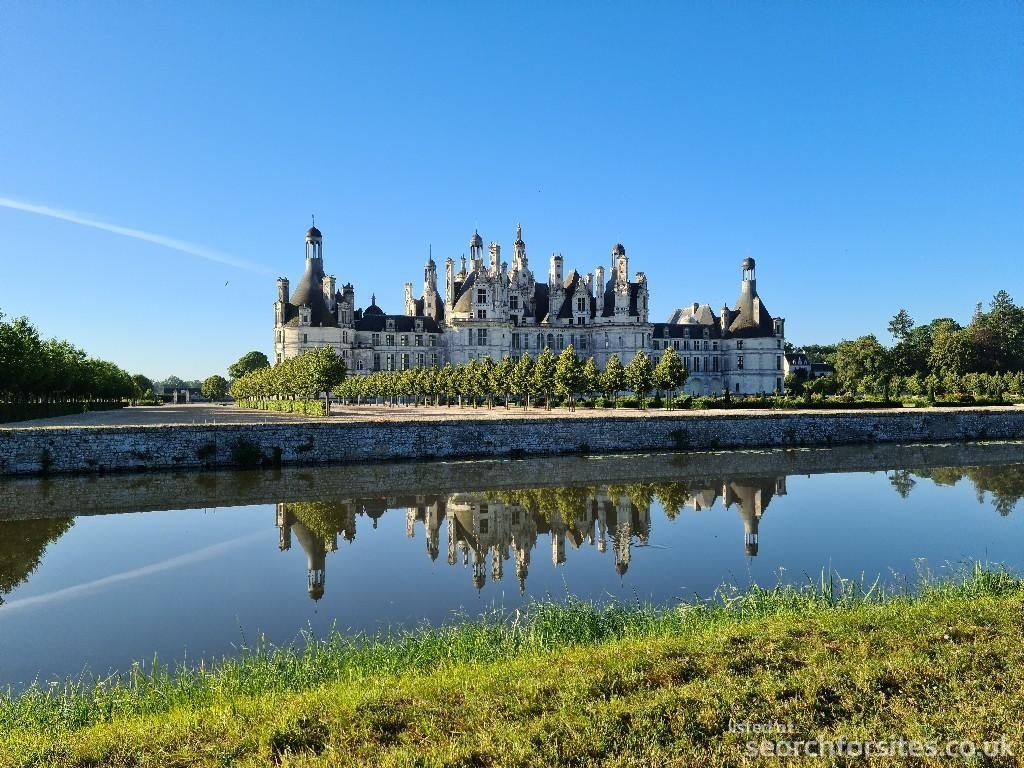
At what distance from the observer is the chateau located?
206 ft

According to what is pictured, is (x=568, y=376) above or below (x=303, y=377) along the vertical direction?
below

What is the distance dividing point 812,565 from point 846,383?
60.2m

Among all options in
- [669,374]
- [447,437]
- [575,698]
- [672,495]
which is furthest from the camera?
[669,374]

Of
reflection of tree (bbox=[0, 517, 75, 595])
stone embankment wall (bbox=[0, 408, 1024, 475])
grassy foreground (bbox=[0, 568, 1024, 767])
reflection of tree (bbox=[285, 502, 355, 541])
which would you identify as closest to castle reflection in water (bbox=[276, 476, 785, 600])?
reflection of tree (bbox=[285, 502, 355, 541])

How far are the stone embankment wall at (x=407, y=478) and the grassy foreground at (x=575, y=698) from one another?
10858 mm

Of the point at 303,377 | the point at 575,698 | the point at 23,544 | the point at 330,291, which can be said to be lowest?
the point at 23,544

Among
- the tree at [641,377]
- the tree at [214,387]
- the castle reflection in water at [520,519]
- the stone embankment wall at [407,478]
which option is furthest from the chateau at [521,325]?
the castle reflection in water at [520,519]

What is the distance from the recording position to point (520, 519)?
15.0 metres

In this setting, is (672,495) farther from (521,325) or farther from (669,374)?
(521,325)

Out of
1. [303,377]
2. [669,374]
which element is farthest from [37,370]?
[669,374]

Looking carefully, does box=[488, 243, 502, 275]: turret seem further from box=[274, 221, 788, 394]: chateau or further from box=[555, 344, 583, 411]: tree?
box=[555, 344, 583, 411]: tree

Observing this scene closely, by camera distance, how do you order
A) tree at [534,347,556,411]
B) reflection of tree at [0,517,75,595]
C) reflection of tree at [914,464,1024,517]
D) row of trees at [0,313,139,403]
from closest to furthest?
reflection of tree at [0,517,75,595], reflection of tree at [914,464,1024,517], row of trees at [0,313,139,403], tree at [534,347,556,411]

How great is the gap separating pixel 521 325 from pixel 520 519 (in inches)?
2052

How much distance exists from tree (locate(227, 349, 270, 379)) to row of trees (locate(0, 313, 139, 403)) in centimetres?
4375
